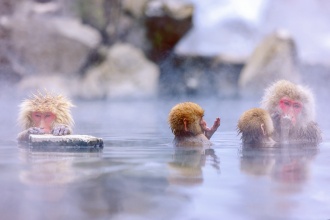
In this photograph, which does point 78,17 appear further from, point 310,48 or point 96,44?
point 310,48

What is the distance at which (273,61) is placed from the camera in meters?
12.3

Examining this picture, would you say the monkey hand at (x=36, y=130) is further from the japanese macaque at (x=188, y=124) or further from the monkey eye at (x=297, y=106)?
the monkey eye at (x=297, y=106)

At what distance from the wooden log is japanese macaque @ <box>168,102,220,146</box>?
41cm

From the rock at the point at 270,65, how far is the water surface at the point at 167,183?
861 centimetres

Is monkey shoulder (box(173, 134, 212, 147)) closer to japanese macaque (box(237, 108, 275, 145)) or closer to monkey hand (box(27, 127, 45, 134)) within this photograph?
japanese macaque (box(237, 108, 275, 145))

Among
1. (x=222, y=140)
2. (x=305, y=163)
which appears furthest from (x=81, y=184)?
(x=222, y=140)

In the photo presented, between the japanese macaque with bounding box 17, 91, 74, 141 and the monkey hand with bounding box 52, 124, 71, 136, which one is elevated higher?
the japanese macaque with bounding box 17, 91, 74, 141

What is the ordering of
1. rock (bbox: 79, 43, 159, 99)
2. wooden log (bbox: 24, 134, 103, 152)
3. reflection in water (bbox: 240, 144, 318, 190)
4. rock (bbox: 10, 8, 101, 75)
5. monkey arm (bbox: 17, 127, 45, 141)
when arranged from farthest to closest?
rock (bbox: 10, 8, 101, 75)
rock (bbox: 79, 43, 159, 99)
monkey arm (bbox: 17, 127, 45, 141)
wooden log (bbox: 24, 134, 103, 152)
reflection in water (bbox: 240, 144, 318, 190)

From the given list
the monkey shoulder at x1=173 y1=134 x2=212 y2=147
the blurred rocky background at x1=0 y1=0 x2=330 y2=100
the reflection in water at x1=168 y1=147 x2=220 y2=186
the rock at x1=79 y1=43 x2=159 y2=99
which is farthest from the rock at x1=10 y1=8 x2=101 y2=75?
the reflection in water at x1=168 y1=147 x2=220 y2=186

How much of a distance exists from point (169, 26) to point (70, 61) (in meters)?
1.98

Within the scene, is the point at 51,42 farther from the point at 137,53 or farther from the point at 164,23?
the point at 164,23

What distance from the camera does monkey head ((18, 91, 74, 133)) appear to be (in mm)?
3613

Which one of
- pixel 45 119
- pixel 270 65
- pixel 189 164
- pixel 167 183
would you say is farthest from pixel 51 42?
pixel 167 183

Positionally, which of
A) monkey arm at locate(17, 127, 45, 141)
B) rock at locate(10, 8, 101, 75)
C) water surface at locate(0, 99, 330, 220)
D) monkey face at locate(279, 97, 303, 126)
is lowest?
water surface at locate(0, 99, 330, 220)
